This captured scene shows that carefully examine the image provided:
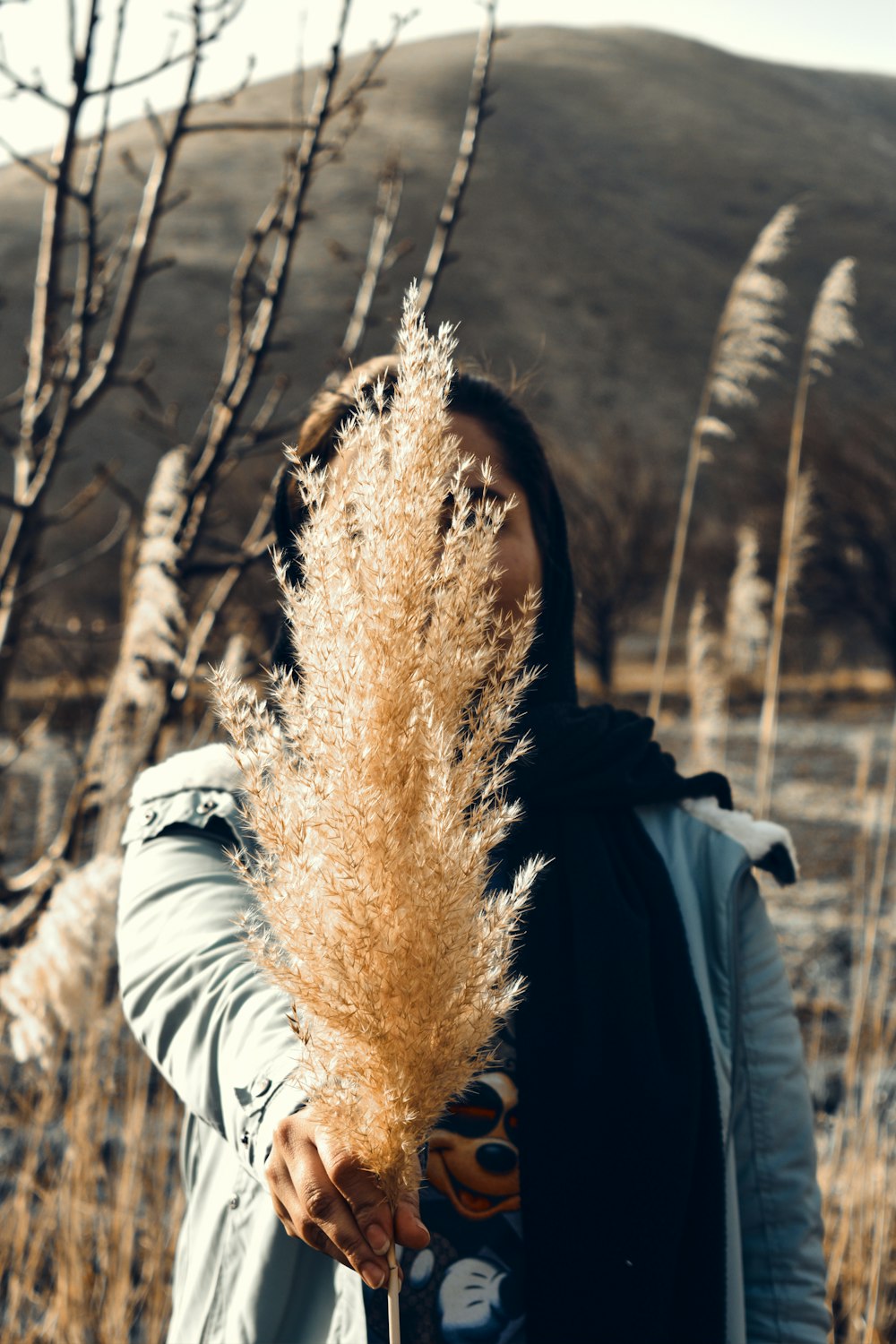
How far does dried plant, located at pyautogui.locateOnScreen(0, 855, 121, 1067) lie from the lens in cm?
173

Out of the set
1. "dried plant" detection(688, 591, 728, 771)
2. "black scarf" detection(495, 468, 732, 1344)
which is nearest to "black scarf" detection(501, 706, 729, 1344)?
"black scarf" detection(495, 468, 732, 1344)

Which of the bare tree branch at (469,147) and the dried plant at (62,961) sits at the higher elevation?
the bare tree branch at (469,147)

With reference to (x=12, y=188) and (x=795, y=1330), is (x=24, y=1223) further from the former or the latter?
(x=12, y=188)

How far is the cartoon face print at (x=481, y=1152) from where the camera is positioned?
117 cm

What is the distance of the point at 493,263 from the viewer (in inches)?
1853

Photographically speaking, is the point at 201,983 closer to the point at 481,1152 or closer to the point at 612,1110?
the point at 481,1152

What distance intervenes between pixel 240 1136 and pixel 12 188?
176 feet

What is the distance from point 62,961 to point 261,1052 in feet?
3.34

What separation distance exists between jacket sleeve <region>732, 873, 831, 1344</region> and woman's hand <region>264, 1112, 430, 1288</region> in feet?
2.60

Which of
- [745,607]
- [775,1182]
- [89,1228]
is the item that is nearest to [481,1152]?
[775,1182]

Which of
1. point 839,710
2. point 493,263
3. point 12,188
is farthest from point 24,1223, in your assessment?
point 12,188

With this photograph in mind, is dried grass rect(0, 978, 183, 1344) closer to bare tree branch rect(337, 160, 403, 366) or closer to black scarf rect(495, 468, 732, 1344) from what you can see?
black scarf rect(495, 468, 732, 1344)

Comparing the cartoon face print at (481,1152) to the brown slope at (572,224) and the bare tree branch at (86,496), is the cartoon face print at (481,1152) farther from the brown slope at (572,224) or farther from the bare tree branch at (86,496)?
the brown slope at (572,224)

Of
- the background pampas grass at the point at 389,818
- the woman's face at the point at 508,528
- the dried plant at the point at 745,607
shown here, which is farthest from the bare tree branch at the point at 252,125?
the dried plant at the point at 745,607
